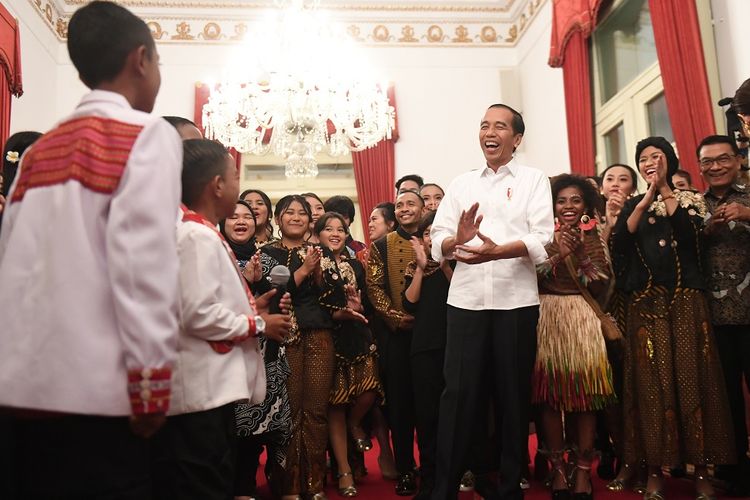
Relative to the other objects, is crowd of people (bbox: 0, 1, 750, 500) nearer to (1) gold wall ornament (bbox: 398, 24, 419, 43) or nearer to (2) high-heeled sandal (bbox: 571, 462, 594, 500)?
(2) high-heeled sandal (bbox: 571, 462, 594, 500)

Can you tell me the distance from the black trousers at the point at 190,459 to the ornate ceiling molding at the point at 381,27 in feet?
20.8

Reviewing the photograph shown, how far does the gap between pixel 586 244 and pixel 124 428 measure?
208 centimetres

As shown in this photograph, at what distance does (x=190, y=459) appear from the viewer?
136 cm

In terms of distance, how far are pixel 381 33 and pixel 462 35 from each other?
0.92 m

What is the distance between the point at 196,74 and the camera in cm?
695

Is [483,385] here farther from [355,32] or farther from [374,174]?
[355,32]

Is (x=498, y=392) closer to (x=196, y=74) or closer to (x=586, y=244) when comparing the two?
(x=586, y=244)

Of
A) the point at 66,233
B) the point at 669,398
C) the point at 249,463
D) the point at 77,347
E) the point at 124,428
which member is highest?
the point at 66,233

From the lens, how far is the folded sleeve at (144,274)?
108cm

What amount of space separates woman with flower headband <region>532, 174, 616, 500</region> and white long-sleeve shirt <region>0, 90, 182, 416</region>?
1714 mm

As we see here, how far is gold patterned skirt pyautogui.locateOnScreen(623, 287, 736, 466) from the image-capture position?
246 cm

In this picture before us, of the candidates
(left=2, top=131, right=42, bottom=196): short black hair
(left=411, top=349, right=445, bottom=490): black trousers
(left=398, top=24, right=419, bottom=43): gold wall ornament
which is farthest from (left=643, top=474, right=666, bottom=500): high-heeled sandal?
(left=398, top=24, right=419, bottom=43): gold wall ornament

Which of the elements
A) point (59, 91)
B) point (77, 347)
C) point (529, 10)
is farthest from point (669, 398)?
point (59, 91)

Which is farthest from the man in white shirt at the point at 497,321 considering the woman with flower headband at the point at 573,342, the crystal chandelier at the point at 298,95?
the crystal chandelier at the point at 298,95
